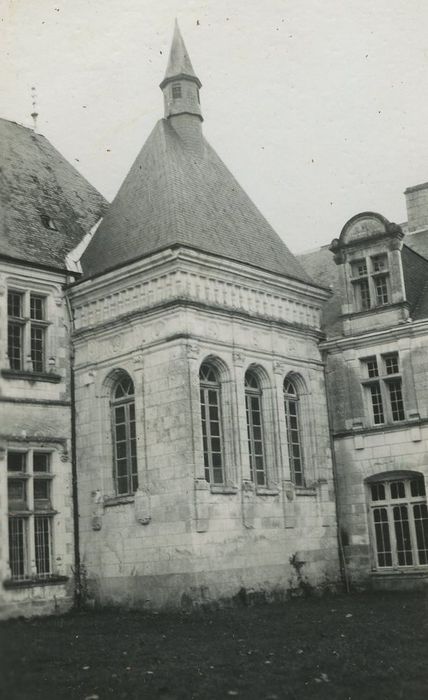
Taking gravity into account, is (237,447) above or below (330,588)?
above

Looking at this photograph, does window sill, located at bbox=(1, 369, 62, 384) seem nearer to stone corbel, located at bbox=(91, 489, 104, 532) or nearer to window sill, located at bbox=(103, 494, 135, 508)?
stone corbel, located at bbox=(91, 489, 104, 532)

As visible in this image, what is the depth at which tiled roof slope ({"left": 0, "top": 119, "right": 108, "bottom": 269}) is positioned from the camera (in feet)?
64.5

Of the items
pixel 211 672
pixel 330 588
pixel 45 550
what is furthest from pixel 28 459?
pixel 211 672

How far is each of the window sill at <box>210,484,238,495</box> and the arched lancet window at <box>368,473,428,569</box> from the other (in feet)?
15.4

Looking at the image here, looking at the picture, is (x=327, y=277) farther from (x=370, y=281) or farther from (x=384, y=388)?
(x=384, y=388)

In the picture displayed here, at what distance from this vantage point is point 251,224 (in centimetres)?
2184

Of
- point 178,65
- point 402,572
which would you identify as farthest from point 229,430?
point 178,65

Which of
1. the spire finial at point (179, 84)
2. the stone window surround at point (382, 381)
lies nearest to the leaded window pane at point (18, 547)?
the stone window surround at point (382, 381)

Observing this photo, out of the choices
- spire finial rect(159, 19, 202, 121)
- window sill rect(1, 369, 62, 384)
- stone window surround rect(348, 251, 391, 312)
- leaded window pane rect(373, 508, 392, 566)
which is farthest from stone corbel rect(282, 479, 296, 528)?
spire finial rect(159, 19, 202, 121)

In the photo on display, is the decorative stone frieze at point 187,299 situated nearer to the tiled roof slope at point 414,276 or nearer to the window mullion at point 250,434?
the window mullion at point 250,434

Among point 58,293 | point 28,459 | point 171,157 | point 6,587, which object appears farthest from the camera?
point 171,157

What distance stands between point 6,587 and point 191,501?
37.9 ft

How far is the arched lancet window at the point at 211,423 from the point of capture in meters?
17.9

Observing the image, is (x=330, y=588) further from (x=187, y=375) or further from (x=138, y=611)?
(x=187, y=375)
